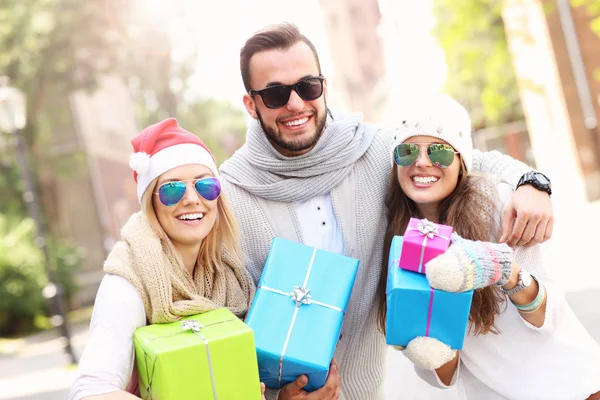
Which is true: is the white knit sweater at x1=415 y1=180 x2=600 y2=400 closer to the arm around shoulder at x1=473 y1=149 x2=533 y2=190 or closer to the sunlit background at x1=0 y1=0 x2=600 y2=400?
the arm around shoulder at x1=473 y1=149 x2=533 y2=190

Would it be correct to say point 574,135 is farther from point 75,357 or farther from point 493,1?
point 75,357

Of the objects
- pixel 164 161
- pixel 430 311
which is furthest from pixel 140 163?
pixel 430 311

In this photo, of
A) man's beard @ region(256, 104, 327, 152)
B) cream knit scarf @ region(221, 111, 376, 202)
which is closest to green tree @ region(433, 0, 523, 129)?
cream knit scarf @ region(221, 111, 376, 202)

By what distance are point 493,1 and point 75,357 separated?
1352cm

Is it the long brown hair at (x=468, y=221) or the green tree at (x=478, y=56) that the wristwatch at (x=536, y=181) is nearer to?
the long brown hair at (x=468, y=221)

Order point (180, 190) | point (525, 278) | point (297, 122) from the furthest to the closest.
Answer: point (297, 122) → point (180, 190) → point (525, 278)

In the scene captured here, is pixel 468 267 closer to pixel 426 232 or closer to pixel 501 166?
pixel 426 232

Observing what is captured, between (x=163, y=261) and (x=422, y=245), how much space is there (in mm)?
991

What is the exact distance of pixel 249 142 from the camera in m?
3.57

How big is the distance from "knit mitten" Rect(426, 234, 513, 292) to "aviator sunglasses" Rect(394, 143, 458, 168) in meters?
0.60

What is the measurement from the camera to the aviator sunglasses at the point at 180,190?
2.75 metres

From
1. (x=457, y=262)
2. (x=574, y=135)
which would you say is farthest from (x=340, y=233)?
(x=574, y=135)

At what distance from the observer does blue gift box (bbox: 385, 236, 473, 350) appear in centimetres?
236

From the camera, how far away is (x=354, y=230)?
3.34 meters
